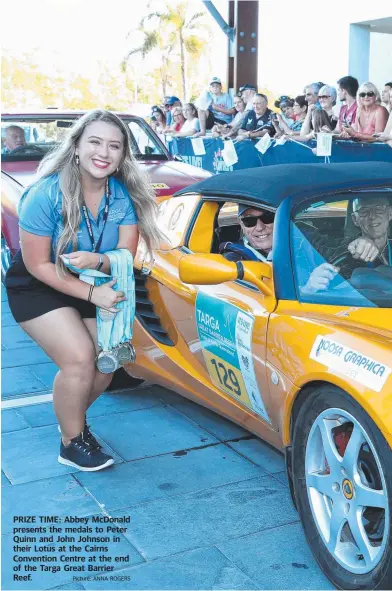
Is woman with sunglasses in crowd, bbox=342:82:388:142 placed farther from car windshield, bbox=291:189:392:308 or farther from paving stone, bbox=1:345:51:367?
car windshield, bbox=291:189:392:308

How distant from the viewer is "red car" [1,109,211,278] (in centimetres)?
699

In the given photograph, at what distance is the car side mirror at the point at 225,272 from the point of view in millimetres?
3002

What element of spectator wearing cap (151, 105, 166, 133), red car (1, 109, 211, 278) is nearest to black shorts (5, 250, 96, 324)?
red car (1, 109, 211, 278)

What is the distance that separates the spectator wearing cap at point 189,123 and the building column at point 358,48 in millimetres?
7391

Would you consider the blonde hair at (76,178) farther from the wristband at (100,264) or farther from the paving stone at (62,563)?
the paving stone at (62,563)

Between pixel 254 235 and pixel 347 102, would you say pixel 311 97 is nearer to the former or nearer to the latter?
pixel 347 102

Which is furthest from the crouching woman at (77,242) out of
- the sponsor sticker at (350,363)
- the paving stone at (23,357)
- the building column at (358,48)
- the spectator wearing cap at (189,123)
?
the building column at (358,48)

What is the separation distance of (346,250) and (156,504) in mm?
1329

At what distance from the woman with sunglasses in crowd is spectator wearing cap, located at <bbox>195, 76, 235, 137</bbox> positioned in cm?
417

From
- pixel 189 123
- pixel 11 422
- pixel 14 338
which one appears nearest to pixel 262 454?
pixel 11 422

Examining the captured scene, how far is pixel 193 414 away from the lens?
4.33 metres

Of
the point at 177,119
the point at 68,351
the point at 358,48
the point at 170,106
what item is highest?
the point at 358,48

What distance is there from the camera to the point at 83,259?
10.7ft

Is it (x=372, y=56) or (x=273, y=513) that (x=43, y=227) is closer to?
(x=273, y=513)
